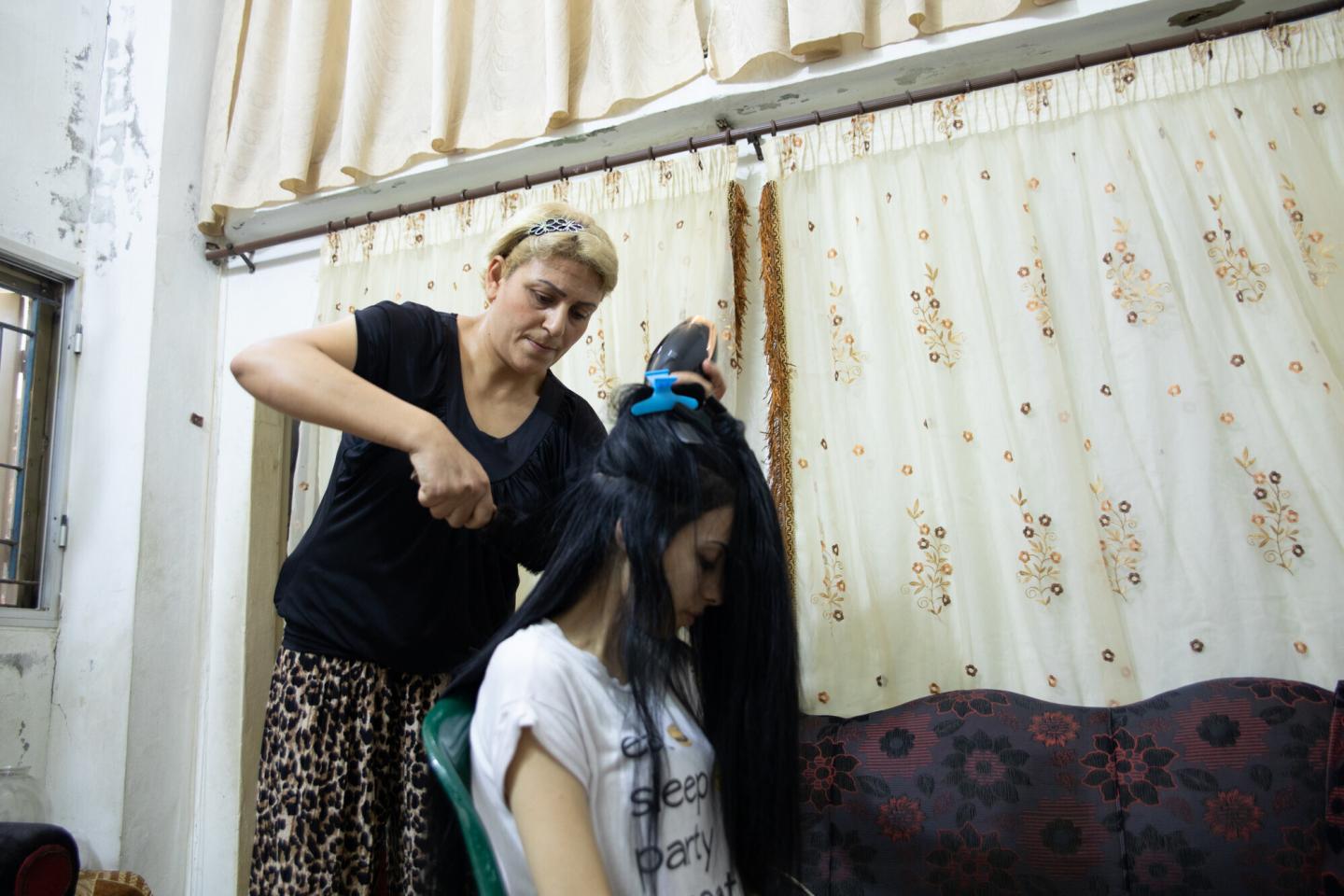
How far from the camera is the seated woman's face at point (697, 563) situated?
928 mm

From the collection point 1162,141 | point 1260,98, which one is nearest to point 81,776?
point 1162,141

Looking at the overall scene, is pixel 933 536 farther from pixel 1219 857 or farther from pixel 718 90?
pixel 718 90

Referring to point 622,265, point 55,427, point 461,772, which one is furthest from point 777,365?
point 55,427

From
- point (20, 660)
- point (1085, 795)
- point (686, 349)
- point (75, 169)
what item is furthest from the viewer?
point (75, 169)

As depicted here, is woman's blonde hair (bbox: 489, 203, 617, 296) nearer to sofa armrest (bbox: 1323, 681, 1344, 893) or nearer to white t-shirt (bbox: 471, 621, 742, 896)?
white t-shirt (bbox: 471, 621, 742, 896)

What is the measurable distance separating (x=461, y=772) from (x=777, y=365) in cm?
142

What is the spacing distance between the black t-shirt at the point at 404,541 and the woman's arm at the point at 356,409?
89mm

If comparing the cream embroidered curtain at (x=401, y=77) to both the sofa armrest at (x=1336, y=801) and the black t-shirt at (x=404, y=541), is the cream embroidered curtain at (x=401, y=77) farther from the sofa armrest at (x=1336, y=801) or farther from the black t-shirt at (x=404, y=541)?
the sofa armrest at (x=1336, y=801)

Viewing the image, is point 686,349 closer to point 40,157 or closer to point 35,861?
point 35,861

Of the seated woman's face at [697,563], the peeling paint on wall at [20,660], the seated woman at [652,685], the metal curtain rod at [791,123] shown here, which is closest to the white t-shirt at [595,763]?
the seated woman at [652,685]

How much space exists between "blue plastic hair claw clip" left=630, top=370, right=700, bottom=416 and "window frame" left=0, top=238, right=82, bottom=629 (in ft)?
7.81

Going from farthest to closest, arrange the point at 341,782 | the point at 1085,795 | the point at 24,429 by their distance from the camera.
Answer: the point at 24,429
the point at 1085,795
the point at 341,782

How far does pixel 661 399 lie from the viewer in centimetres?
98

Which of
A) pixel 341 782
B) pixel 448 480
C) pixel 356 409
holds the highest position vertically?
pixel 356 409
